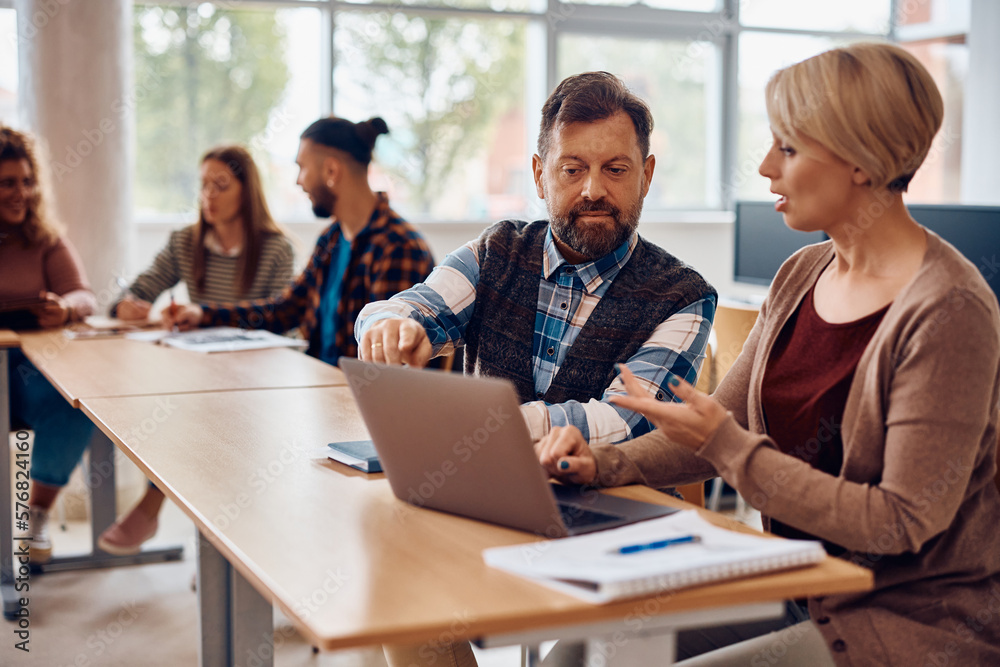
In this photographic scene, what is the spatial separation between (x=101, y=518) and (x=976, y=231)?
2860 millimetres

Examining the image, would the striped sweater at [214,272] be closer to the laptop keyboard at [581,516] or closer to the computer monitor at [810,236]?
the computer monitor at [810,236]

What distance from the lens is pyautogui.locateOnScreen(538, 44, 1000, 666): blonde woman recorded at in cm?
108

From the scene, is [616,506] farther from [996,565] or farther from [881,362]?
[996,565]

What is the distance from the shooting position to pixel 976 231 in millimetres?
2914

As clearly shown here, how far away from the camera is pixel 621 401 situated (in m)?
1.09

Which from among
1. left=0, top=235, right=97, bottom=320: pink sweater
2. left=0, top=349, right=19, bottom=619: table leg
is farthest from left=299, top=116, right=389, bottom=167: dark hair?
left=0, top=349, right=19, bottom=619: table leg

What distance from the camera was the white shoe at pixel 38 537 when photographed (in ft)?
9.85

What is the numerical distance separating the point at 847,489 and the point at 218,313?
7.55ft

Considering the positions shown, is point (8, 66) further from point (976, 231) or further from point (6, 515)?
point (976, 231)

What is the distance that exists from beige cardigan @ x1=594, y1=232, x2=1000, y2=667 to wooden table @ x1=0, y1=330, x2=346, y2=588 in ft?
3.56

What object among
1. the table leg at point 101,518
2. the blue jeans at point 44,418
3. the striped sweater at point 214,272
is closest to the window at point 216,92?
the striped sweater at point 214,272

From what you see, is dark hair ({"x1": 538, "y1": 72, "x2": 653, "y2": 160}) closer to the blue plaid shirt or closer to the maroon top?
the blue plaid shirt

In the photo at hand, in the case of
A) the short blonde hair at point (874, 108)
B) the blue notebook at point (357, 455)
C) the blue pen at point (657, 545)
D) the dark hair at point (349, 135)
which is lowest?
the blue notebook at point (357, 455)

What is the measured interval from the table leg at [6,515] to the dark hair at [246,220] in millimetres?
854
